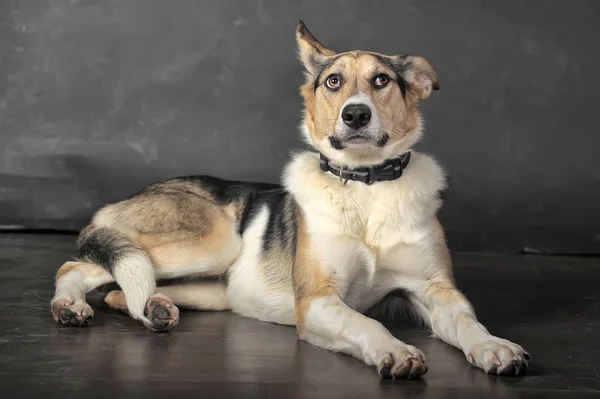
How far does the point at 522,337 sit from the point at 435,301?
1.82 ft

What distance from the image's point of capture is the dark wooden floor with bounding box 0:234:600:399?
4.36 m

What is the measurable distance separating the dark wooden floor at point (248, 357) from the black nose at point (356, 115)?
1.17 m

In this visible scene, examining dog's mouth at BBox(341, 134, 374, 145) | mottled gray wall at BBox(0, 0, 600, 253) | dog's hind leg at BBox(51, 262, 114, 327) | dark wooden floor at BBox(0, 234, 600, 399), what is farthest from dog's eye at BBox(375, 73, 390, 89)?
mottled gray wall at BBox(0, 0, 600, 253)

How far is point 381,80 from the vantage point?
5484mm

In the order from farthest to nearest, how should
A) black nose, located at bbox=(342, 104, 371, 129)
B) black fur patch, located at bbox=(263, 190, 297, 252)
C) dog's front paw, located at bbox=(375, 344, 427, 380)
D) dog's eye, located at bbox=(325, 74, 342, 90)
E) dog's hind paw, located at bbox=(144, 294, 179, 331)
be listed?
1. black fur patch, located at bbox=(263, 190, 297, 252)
2. dog's eye, located at bbox=(325, 74, 342, 90)
3. dog's hind paw, located at bbox=(144, 294, 179, 331)
4. black nose, located at bbox=(342, 104, 371, 129)
5. dog's front paw, located at bbox=(375, 344, 427, 380)

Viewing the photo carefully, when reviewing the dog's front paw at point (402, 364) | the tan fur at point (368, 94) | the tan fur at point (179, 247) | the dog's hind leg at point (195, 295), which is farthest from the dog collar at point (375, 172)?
the dog's front paw at point (402, 364)

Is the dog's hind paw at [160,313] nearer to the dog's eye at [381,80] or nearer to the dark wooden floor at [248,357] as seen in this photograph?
the dark wooden floor at [248,357]

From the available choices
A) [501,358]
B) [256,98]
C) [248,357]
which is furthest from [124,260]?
[256,98]

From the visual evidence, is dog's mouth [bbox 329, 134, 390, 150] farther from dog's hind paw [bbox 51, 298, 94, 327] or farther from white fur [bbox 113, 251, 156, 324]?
dog's hind paw [bbox 51, 298, 94, 327]

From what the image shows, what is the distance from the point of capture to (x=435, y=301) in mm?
5336

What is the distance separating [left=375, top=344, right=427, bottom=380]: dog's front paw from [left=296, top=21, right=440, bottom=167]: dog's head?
1220 mm

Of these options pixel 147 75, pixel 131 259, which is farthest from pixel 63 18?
pixel 131 259

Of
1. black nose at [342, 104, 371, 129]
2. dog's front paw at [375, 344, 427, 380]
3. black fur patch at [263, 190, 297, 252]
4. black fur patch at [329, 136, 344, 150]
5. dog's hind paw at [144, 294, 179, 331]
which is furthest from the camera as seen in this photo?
black fur patch at [263, 190, 297, 252]

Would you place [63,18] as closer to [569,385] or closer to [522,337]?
[522,337]
